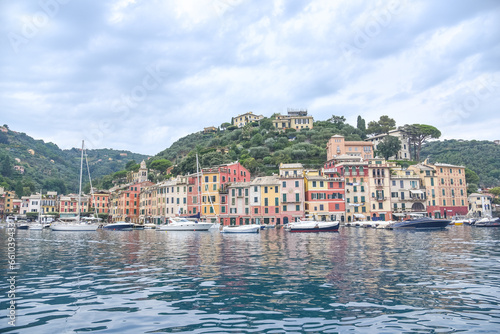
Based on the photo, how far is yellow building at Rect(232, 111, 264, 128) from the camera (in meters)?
147

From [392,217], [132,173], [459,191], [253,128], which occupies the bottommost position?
[392,217]

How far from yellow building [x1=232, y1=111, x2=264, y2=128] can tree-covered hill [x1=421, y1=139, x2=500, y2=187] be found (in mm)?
68102


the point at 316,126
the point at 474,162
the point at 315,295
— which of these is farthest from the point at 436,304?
the point at 474,162

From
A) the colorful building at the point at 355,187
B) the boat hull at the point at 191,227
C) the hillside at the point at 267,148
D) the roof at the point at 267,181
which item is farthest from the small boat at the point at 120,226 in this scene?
the colorful building at the point at 355,187

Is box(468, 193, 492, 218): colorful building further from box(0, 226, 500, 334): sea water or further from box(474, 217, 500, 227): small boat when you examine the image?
box(0, 226, 500, 334): sea water

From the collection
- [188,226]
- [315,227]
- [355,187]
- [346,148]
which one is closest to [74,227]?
[188,226]

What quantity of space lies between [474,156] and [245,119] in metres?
86.0

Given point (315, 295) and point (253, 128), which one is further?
point (253, 128)

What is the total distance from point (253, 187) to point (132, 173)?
6076 cm

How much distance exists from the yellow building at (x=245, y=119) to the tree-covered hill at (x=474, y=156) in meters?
68.1

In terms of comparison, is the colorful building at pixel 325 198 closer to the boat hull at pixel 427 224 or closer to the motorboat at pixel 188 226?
the boat hull at pixel 427 224

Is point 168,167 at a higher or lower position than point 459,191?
higher

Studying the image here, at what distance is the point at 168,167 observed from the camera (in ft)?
369

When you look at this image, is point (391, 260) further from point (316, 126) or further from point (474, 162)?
point (474, 162)
